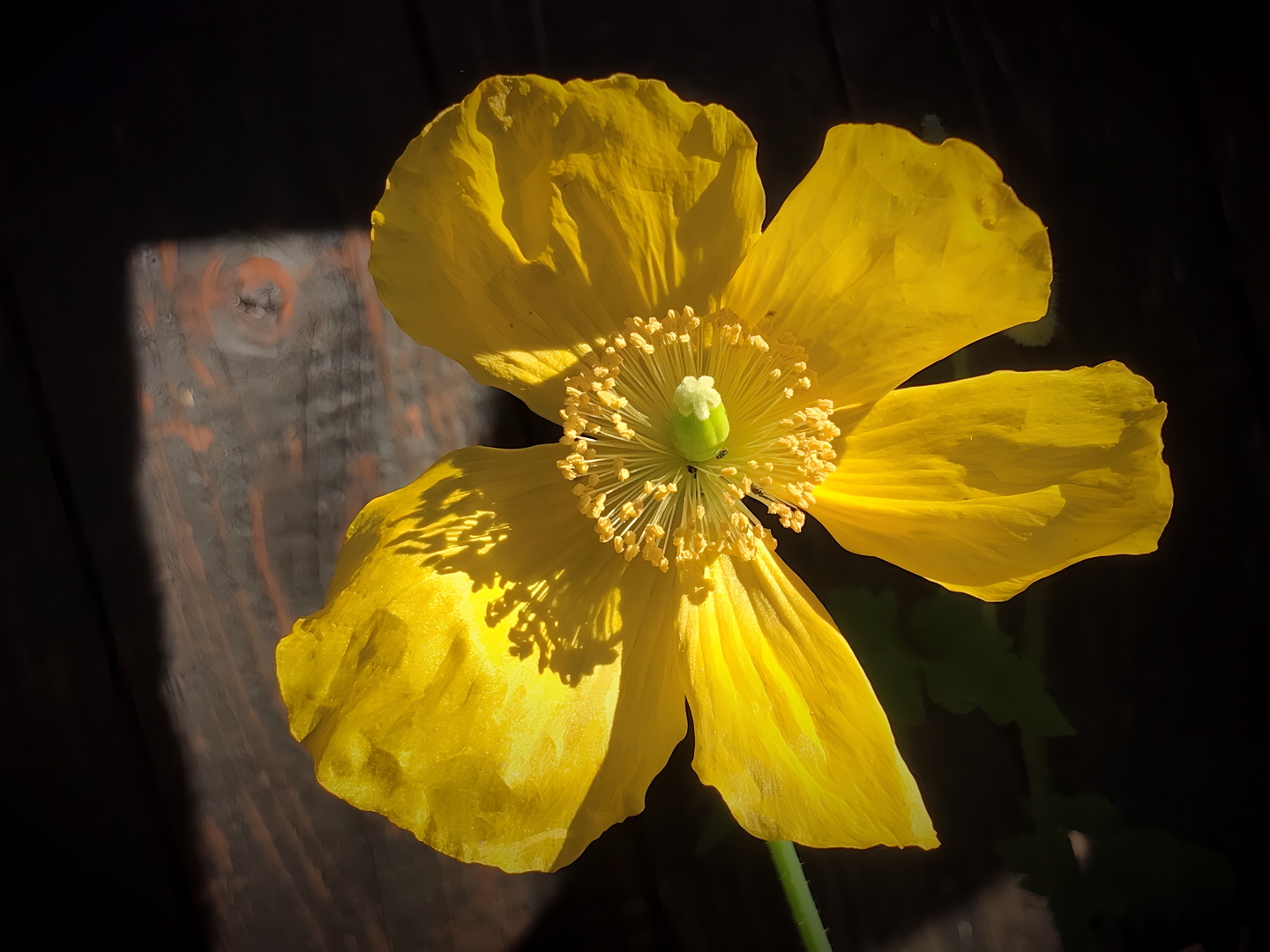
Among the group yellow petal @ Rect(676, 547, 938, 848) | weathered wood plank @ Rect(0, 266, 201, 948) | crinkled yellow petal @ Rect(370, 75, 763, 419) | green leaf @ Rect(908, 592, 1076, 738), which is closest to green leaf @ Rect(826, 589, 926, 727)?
green leaf @ Rect(908, 592, 1076, 738)

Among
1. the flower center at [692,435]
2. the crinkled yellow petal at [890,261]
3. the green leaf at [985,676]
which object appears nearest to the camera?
the crinkled yellow petal at [890,261]

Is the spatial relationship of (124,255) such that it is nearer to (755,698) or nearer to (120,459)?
(120,459)

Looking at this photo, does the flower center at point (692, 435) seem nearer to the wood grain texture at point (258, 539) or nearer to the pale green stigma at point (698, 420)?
the pale green stigma at point (698, 420)

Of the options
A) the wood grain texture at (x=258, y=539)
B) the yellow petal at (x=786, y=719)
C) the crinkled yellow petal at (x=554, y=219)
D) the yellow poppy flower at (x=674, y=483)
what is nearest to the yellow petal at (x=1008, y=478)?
the yellow poppy flower at (x=674, y=483)

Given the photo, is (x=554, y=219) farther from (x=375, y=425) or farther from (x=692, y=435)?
(x=375, y=425)

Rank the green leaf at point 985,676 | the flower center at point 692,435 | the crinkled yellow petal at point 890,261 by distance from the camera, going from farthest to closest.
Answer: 1. the green leaf at point 985,676
2. the flower center at point 692,435
3. the crinkled yellow petal at point 890,261

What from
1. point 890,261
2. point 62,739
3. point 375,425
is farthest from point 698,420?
point 62,739

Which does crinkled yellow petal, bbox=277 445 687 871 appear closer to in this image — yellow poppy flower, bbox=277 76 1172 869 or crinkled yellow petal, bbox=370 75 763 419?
yellow poppy flower, bbox=277 76 1172 869
